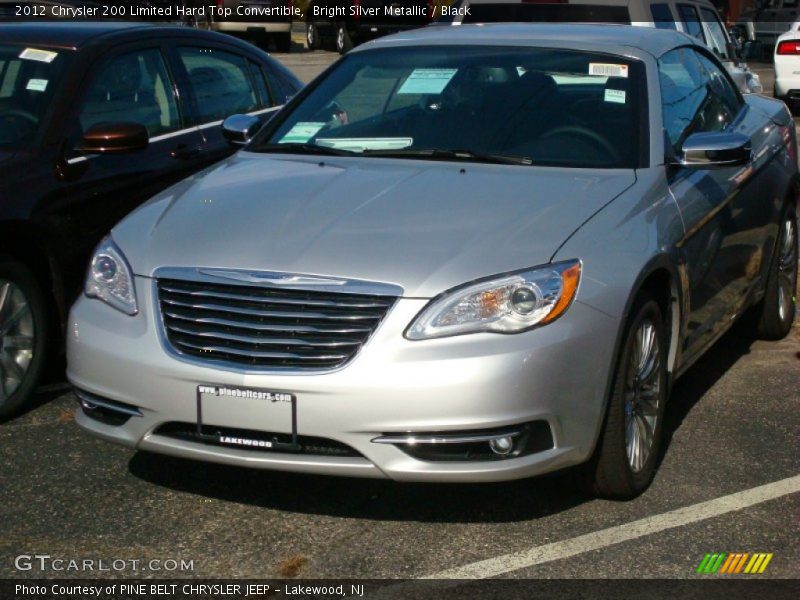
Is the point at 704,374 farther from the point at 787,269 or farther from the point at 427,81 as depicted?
the point at 427,81

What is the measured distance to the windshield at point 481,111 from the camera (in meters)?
5.45

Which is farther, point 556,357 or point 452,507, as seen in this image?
point 452,507

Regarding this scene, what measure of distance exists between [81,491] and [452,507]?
1.32 metres

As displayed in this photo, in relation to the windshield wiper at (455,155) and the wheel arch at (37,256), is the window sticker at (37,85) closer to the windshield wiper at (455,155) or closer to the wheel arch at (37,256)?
the wheel arch at (37,256)

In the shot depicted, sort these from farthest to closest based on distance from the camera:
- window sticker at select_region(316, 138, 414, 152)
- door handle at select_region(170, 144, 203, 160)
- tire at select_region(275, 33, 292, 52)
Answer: tire at select_region(275, 33, 292, 52) → door handle at select_region(170, 144, 203, 160) → window sticker at select_region(316, 138, 414, 152)

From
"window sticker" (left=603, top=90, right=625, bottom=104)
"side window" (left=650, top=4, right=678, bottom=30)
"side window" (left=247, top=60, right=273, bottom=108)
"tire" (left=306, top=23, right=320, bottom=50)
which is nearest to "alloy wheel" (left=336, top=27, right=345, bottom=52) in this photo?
"tire" (left=306, top=23, right=320, bottom=50)

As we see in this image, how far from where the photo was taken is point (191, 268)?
4516 millimetres

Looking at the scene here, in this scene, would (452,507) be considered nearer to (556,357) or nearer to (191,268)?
(556,357)

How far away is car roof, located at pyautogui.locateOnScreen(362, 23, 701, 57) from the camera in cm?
597

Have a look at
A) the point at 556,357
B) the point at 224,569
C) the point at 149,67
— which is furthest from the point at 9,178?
the point at 556,357

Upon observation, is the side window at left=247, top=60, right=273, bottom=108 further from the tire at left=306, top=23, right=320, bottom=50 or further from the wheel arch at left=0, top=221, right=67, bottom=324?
the tire at left=306, top=23, right=320, bottom=50

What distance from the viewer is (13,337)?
577 cm

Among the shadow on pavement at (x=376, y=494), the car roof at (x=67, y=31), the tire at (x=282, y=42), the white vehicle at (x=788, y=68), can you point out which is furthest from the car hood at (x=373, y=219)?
the tire at (x=282, y=42)

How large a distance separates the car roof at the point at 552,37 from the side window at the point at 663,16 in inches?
211
